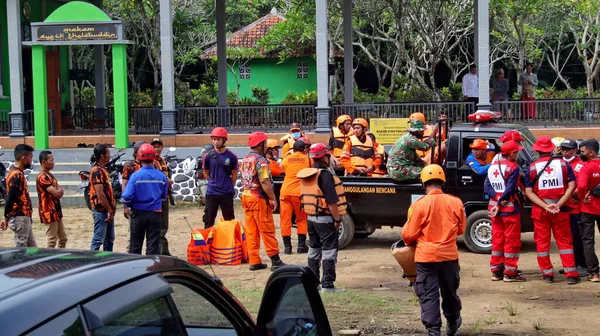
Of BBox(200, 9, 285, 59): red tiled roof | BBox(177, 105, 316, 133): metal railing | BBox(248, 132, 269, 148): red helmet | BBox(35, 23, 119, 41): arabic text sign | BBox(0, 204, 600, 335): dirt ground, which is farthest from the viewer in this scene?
BBox(200, 9, 285, 59): red tiled roof

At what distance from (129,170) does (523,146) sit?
5.49 m

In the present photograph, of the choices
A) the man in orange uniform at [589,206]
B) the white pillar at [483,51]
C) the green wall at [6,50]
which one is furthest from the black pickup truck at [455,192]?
the green wall at [6,50]

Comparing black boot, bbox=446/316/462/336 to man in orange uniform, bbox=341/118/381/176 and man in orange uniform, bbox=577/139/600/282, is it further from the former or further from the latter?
man in orange uniform, bbox=341/118/381/176

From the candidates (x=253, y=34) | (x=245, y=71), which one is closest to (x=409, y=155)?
(x=253, y=34)

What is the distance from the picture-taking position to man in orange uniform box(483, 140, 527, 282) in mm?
10578

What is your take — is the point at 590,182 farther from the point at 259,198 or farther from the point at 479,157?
the point at 259,198

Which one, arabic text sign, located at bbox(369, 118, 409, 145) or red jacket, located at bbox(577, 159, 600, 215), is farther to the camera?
arabic text sign, located at bbox(369, 118, 409, 145)

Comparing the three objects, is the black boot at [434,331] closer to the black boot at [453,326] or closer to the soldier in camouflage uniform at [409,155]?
the black boot at [453,326]

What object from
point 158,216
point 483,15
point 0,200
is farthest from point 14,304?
point 483,15

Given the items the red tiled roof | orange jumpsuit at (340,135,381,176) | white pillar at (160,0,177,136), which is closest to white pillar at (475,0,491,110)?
orange jumpsuit at (340,135,381,176)

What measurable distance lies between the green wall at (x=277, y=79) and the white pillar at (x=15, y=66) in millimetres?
20397

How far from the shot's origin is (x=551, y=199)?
10.5 meters

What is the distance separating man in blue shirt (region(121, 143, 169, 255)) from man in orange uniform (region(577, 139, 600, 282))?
5.13 metres

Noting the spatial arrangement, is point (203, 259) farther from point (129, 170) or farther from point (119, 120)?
point (119, 120)
